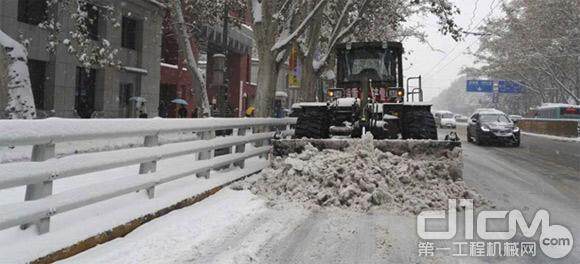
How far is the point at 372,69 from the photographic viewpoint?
44.6ft

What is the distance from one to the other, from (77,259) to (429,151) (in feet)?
21.7

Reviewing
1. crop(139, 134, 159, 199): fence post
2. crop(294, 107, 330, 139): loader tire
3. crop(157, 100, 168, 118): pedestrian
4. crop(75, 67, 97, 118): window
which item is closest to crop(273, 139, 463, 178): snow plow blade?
crop(294, 107, 330, 139): loader tire

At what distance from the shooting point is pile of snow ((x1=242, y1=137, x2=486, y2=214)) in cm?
790

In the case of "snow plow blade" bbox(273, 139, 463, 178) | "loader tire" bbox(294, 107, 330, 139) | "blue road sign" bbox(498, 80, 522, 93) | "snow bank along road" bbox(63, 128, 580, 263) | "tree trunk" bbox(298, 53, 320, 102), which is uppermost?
"blue road sign" bbox(498, 80, 522, 93)

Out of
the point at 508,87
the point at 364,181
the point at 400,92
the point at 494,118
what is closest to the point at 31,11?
the point at 400,92

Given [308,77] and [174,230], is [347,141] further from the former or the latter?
[308,77]

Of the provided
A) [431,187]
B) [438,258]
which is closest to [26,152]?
[438,258]

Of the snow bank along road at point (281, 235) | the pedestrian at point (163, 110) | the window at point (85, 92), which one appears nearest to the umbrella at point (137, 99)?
the window at point (85, 92)

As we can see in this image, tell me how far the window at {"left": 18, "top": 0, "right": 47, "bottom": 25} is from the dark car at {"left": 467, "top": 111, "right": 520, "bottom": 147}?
18466 millimetres

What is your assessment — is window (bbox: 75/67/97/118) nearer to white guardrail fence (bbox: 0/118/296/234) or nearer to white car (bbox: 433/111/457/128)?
white guardrail fence (bbox: 0/118/296/234)

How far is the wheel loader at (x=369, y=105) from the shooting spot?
1145 centimetres

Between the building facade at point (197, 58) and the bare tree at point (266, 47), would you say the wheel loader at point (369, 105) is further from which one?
the building facade at point (197, 58)

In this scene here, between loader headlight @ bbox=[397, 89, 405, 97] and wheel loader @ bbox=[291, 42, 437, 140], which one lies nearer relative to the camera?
wheel loader @ bbox=[291, 42, 437, 140]

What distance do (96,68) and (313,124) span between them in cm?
1578
